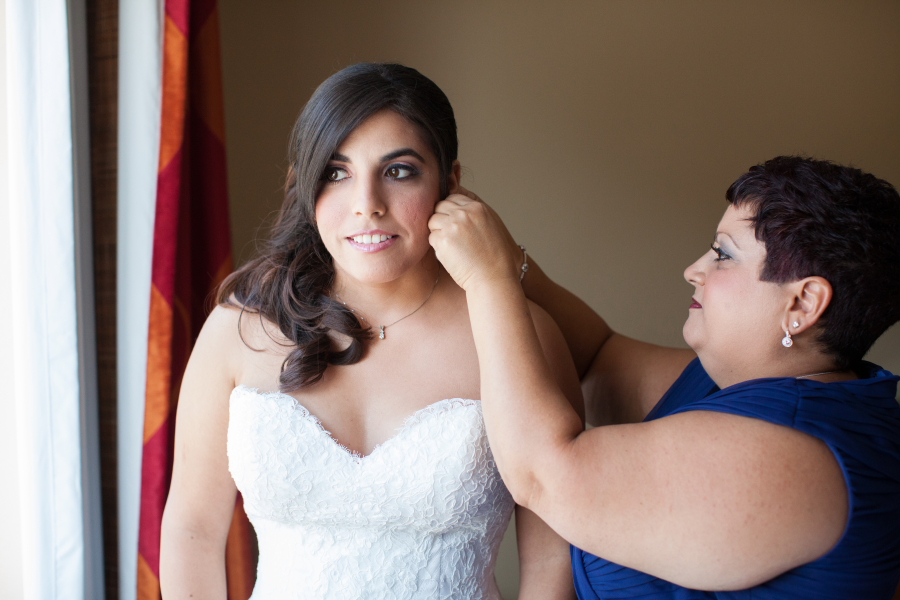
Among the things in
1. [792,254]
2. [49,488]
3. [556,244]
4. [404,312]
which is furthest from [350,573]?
[556,244]

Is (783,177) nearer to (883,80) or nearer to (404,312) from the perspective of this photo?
(404,312)

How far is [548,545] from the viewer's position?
138 cm

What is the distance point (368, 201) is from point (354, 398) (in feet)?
1.31

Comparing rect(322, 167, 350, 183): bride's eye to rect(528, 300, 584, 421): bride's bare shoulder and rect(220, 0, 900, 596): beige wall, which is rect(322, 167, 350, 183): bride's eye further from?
rect(220, 0, 900, 596): beige wall

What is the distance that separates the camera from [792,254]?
99cm

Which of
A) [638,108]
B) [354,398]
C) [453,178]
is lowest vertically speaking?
[354,398]

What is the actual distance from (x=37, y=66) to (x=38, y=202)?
0.90 feet

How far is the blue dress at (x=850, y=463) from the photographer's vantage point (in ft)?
2.96

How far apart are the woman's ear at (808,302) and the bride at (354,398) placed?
0.48 meters

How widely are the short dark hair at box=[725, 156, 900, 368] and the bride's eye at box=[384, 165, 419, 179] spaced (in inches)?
23.8

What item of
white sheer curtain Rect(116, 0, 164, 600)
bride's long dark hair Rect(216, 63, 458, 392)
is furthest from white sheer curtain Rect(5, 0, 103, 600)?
bride's long dark hair Rect(216, 63, 458, 392)

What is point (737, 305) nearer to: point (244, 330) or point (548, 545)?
point (548, 545)

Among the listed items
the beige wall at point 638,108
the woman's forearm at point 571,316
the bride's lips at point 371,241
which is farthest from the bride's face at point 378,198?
the beige wall at point 638,108

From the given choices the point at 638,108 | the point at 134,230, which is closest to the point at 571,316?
the point at 134,230
